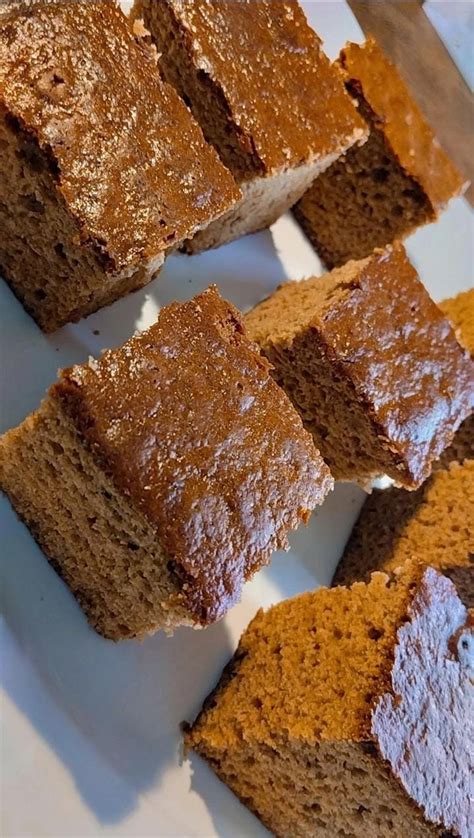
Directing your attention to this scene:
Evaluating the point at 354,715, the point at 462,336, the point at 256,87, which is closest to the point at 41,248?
the point at 256,87

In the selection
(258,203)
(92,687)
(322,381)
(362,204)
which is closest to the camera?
(92,687)

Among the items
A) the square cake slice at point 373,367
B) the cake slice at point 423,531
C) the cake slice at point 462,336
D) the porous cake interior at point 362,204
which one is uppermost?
the porous cake interior at point 362,204

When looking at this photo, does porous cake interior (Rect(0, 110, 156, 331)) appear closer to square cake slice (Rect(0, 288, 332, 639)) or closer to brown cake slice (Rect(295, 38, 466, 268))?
square cake slice (Rect(0, 288, 332, 639))

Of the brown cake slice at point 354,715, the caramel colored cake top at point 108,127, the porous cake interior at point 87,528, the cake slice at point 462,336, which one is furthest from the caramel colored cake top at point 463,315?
the porous cake interior at point 87,528

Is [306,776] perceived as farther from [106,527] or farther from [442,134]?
[442,134]

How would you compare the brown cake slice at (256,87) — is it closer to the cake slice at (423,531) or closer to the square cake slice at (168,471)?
the square cake slice at (168,471)

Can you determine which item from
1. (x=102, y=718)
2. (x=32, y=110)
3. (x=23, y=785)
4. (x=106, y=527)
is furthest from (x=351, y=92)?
(x=23, y=785)

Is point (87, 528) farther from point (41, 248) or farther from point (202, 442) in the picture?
point (41, 248)

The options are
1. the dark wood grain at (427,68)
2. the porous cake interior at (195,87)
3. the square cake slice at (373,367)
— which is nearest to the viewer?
the porous cake interior at (195,87)
